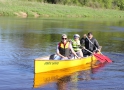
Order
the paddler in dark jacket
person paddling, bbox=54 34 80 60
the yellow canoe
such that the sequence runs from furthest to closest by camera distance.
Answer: the paddler in dark jacket, person paddling, bbox=54 34 80 60, the yellow canoe

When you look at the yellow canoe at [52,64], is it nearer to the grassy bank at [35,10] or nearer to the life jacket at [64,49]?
the life jacket at [64,49]

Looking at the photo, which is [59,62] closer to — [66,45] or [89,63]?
[66,45]

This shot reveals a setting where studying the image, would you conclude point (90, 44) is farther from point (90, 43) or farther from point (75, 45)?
point (75, 45)

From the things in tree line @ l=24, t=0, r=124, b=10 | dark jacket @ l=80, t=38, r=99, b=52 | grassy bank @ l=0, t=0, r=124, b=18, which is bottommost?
dark jacket @ l=80, t=38, r=99, b=52

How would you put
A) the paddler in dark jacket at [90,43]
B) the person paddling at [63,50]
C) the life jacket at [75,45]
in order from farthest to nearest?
1. the paddler in dark jacket at [90,43]
2. the life jacket at [75,45]
3. the person paddling at [63,50]

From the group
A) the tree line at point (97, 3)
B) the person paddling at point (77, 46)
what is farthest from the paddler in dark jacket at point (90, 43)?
the tree line at point (97, 3)

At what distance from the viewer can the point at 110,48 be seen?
23797 millimetres

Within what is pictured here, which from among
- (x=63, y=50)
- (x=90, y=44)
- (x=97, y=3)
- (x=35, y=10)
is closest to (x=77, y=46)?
(x=63, y=50)

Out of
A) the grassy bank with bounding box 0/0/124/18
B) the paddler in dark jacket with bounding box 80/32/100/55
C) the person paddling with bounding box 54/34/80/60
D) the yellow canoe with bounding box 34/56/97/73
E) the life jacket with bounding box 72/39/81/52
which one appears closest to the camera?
the yellow canoe with bounding box 34/56/97/73

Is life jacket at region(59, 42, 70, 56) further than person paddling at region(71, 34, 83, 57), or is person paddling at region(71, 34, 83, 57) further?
person paddling at region(71, 34, 83, 57)

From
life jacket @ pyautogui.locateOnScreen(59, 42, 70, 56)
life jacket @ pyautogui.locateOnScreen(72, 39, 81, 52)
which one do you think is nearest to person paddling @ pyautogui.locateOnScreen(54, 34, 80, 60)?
life jacket @ pyautogui.locateOnScreen(59, 42, 70, 56)

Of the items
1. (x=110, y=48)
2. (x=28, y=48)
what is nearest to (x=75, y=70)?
(x=28, y=48)

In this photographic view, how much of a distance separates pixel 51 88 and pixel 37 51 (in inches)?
346

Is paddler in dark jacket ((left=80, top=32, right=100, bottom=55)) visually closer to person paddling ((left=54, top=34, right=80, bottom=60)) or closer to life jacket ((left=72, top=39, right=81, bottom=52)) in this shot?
life jacket ((left=72, top=39, right=81, bottom=52))
